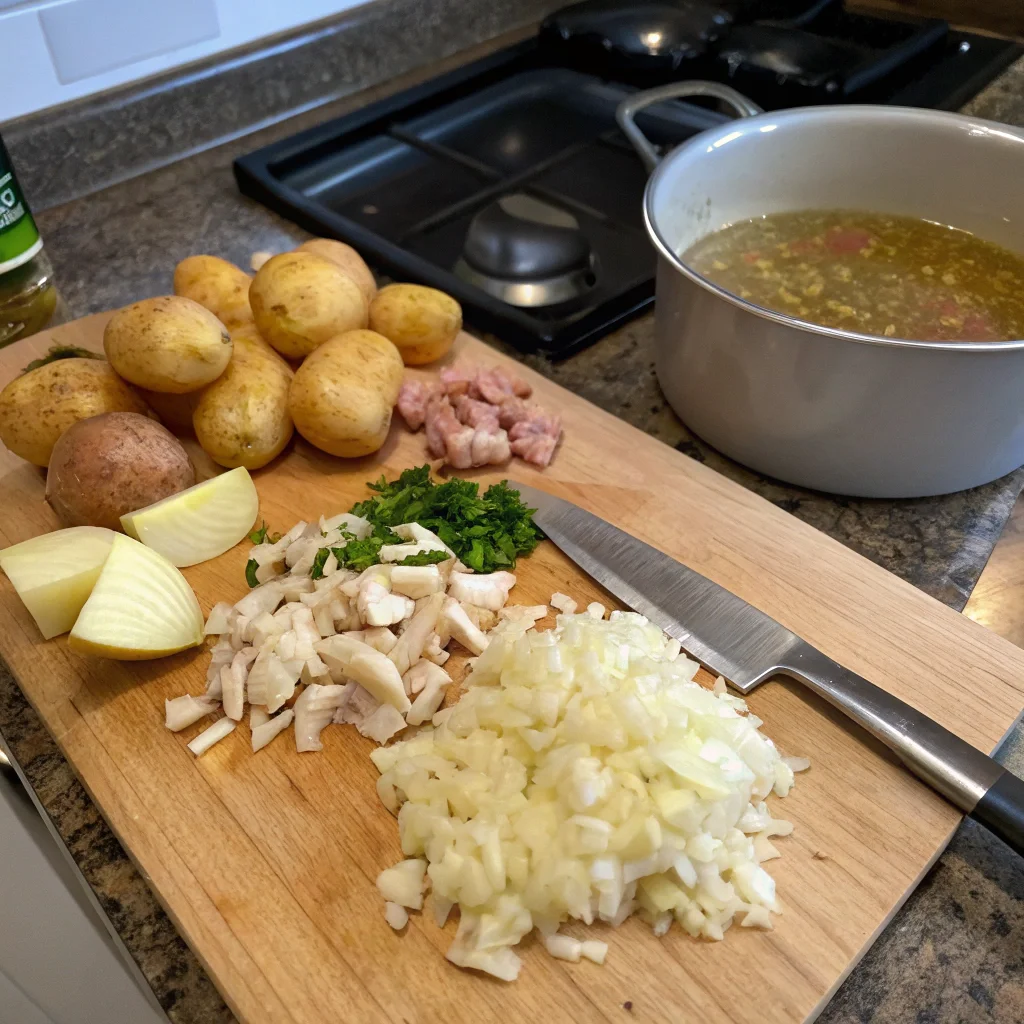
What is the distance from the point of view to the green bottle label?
Result: 123cm

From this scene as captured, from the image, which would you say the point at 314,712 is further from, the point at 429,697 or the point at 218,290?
the point at 218,290

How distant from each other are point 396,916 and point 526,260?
39.5 inches

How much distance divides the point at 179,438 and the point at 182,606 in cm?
36

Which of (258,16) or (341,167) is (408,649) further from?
(258,16)

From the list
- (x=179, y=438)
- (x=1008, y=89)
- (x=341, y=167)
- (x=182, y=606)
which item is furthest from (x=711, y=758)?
(x=1008, y=89)

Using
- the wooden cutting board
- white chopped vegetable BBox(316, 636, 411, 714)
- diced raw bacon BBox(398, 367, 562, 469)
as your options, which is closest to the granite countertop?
the wooden cutting board

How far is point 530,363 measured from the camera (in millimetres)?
1346

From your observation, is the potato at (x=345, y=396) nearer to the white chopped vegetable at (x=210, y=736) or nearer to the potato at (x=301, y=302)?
the potato at (x=301, y=302)

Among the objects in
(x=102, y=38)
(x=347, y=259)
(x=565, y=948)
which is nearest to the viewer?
(x=565, y=948)

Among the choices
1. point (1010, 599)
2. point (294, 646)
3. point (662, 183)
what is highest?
point (662, 183)

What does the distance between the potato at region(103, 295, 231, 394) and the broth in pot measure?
A: 0.64 metres

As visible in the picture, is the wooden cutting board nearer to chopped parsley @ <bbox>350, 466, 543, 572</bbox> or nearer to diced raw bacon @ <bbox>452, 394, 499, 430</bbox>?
chopped parsley @ <bbox>350, 466, 543, 572</bbox>

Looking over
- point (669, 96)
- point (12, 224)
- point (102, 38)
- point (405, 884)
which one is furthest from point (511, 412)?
point (102, 38)

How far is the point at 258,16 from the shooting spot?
1817 millimetres
